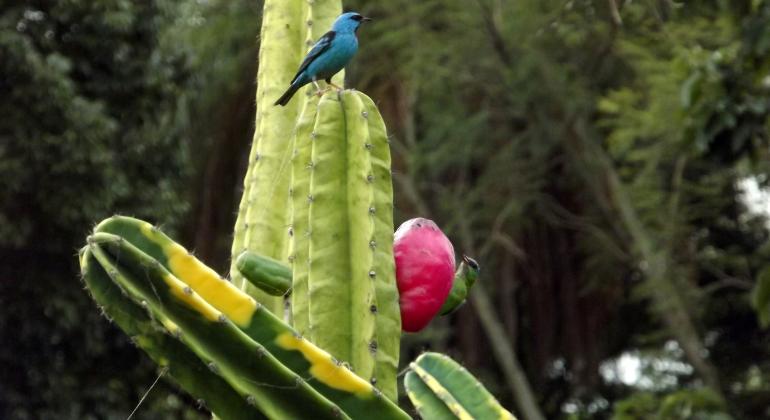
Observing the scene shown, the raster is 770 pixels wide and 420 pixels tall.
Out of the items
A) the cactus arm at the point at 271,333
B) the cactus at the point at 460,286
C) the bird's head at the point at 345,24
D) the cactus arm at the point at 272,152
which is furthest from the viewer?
the bird's head at the point at 345,24

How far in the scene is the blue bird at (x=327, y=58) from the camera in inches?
111

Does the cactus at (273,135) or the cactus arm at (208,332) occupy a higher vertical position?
the cactus arm at (208,332)

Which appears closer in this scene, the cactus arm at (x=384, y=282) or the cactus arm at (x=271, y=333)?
the cactus arm at (x=271, y=333)

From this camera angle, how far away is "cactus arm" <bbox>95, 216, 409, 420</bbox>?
2111 millimetres

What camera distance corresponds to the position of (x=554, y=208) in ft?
47.8

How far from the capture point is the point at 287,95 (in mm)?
2918

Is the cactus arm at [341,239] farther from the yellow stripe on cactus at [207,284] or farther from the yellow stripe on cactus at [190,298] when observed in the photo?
the yellow stripe on cactus at [190,298]

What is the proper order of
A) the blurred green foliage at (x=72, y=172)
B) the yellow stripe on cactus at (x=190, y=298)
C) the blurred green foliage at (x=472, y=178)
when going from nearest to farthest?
the yellow stripe on cactus at (x=190, y=298), the blurred green foliage at (x=72, y=172), the blurred green foliage at (x=472, y=178)

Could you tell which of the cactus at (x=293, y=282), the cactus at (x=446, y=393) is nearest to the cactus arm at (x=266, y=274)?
the cactus at (x=293, y=282)

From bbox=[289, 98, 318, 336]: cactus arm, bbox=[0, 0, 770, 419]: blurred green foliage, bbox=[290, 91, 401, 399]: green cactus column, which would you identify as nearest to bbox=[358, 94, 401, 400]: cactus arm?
bbox=[290, 91, 401, 399]: green cactus column

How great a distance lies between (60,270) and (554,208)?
5.67 m

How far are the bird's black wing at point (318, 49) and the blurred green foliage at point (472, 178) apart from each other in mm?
6578

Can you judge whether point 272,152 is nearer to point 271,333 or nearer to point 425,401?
point 425,401

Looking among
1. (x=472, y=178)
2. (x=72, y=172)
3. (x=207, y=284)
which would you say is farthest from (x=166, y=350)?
(x=472, y=178)
